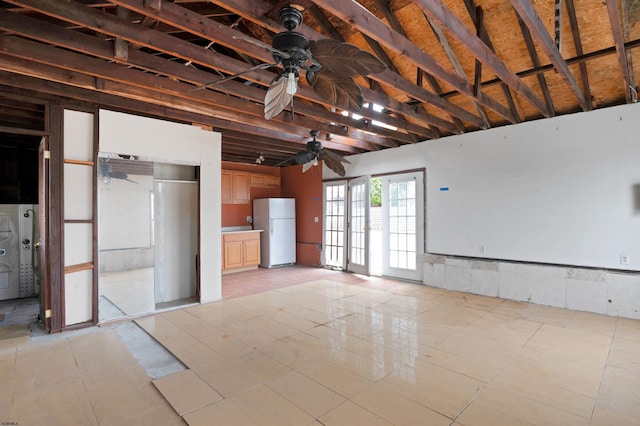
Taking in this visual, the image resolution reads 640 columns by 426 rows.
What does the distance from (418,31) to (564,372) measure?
3.70m

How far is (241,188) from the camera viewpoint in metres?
7.95

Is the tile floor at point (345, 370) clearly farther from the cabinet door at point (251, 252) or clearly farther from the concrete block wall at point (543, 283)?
the cabinet door at point (251, 252)

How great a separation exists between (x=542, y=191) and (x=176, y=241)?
557 cm

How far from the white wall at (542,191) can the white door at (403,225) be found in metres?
0.23

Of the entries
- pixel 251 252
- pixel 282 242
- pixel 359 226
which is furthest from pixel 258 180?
pixel 359 226

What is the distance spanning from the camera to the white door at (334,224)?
7.18 m

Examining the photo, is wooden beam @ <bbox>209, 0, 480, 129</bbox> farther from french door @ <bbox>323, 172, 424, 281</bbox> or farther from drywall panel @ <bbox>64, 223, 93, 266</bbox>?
drywall panel @ <bbox>64, 223, 93, 266</bbox>

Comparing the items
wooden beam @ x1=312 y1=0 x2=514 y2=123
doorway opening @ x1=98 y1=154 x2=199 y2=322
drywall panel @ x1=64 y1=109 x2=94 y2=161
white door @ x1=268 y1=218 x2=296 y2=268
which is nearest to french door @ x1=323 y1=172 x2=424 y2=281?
white door @ x1=268 y1=218 x2=296 y2=268

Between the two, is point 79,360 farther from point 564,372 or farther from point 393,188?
point 393,188

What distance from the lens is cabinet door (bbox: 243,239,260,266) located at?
289 inches

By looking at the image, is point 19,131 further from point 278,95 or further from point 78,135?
point 278,95

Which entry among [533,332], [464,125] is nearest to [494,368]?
[533,332]

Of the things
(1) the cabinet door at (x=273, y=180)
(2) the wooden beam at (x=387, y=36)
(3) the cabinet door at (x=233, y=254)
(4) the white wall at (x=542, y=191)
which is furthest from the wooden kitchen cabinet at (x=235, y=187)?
(2) the wooden beam at (x=387, y=36)

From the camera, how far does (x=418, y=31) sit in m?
3.63
